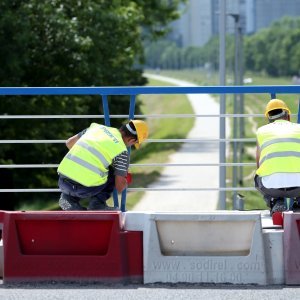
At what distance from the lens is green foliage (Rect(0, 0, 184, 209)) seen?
25.9 meters

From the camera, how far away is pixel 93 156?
8984 millimetres

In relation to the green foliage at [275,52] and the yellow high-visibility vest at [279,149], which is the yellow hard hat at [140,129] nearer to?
the yellow high-visibility vest at [279,149]

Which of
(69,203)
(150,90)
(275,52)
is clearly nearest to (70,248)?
(69,203)

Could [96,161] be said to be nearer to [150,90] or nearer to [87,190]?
[87,190]

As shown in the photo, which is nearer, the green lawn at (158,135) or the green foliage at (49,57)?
the green foliage at (49,57)

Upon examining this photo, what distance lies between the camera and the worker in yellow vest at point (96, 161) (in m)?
8.98

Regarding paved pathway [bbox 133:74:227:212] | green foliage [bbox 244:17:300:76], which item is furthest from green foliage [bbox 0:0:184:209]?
green foliage [bbox 244:17:300:76]

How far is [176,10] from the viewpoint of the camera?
48.8m

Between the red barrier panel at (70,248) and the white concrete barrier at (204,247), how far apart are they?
0.15m

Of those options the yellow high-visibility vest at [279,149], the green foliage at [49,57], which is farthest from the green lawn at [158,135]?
the yellow high-visibility vest at [279,149]

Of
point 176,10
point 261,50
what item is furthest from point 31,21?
point 261,50

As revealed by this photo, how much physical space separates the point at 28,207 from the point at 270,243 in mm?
23829

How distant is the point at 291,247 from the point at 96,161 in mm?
1875

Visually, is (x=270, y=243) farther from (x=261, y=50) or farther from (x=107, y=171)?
(x=261, y=50)
